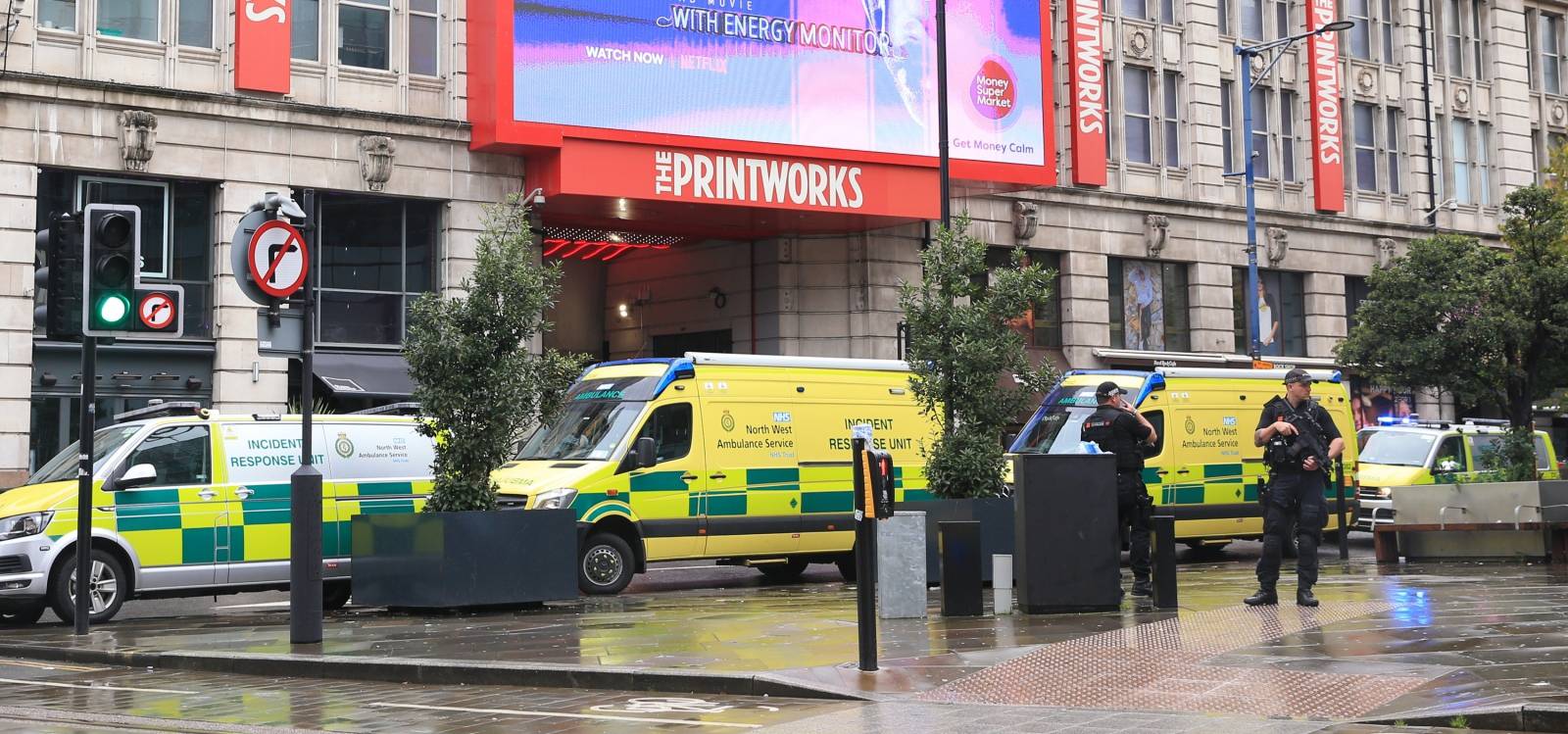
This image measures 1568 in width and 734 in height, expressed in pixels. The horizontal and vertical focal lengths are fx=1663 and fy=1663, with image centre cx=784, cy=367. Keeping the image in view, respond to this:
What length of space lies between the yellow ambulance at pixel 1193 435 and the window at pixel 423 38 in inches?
479

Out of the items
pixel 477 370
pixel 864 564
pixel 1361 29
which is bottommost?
pixel 864 564

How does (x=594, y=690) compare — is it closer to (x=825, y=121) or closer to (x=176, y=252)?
(x=176, y=252)

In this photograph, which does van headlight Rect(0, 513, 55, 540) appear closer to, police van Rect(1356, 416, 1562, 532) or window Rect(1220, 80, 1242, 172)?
police van Rect(1356, 416, 1562, 532)

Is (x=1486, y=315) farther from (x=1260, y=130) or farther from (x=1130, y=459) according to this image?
(x=1130, y=459)

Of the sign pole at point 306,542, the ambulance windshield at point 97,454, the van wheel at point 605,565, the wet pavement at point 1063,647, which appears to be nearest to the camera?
the wet pavement at point 1063,647

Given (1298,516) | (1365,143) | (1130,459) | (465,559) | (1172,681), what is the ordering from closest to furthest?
(1172,681) → (1298,516) → (1130,459) → (465,559) → (1365,143)

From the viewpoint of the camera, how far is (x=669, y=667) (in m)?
9.87

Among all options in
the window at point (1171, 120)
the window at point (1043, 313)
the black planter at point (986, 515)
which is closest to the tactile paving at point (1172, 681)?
the black planter at point (986, 515)

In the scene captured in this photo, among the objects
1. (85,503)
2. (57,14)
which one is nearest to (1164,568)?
(85,503)

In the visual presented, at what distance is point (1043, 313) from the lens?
34.7m

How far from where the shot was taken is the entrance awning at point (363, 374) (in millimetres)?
25875

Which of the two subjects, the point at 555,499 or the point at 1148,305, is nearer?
the point at 555,499

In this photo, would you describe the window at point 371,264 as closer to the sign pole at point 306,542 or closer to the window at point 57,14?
the window at point 57,14

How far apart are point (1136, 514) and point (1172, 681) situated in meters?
4.92
